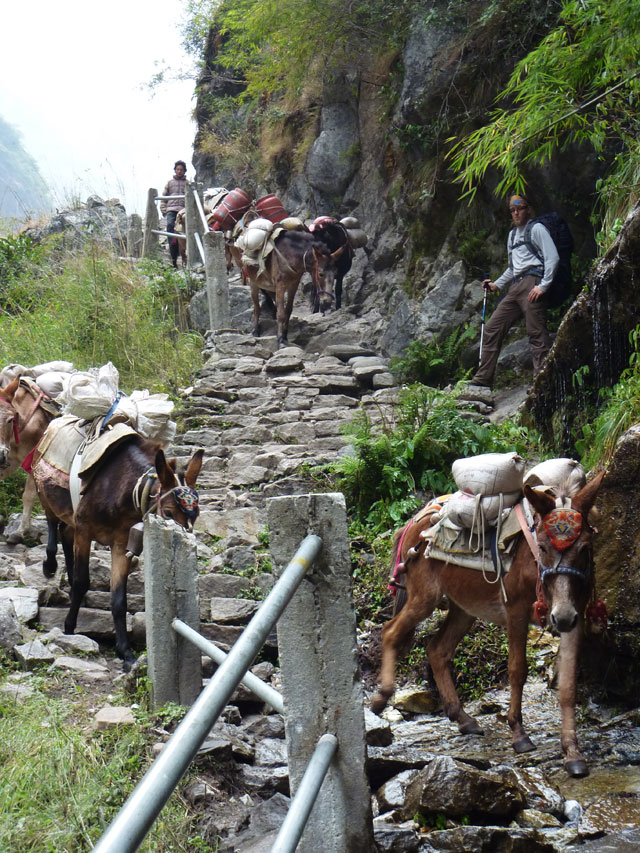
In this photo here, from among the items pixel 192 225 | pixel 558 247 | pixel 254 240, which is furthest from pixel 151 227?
pixel 558 247

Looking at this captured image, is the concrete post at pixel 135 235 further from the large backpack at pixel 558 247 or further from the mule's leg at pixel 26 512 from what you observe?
the mule's leg at pixel 26 512

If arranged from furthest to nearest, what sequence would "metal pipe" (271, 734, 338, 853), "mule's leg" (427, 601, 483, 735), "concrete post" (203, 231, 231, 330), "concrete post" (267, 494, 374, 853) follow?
"concrete post" (203, 231, 231, 330)
"mule's leg" (427, 601, 483, 735)
"concrete post" (267, 494, 374, 853)
"metal pipe" (271, 734, 338, 853)

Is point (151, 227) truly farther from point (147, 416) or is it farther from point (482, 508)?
point (482, 508)

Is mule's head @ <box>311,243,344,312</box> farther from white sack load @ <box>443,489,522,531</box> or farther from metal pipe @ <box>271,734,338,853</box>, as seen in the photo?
metal pipe @ <box>271,734,338,853</box>

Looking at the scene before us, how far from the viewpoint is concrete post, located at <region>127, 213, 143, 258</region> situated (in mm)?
24266

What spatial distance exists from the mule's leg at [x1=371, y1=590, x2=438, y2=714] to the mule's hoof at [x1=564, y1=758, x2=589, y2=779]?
1.47 m

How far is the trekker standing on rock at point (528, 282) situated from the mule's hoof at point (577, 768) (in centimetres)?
681

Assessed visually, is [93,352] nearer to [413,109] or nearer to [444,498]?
[413,109]

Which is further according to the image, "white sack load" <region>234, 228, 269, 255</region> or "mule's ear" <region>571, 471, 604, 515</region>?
"white sack load" <region>234, 228, 269, 255</region>

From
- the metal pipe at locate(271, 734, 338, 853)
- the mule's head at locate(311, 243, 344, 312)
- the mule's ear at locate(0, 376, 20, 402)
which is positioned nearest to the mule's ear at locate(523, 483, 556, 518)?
the metal pipe at locate(271, 734, 338, 853)

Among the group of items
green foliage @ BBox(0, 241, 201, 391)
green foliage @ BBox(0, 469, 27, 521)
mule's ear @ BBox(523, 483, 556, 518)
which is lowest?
green foliage @ BBox(0, 469, 27, 521)

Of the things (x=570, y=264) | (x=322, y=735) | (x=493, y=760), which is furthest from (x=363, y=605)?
(x=570, y=264)

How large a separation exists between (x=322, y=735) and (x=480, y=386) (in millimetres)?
9721

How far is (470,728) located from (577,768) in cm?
114
